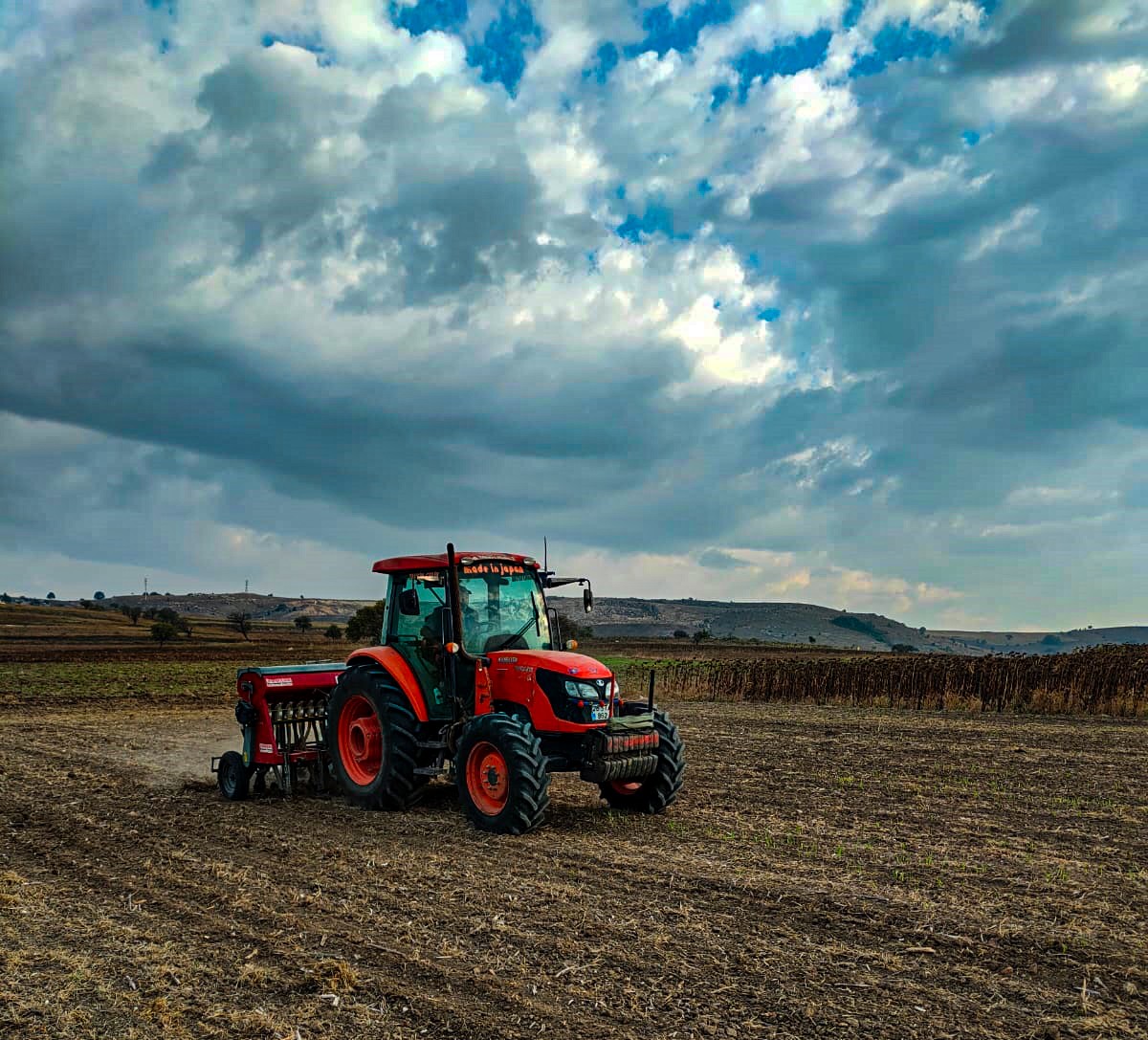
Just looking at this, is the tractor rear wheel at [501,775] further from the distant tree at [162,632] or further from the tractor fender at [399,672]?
the distant tree at [162,632]

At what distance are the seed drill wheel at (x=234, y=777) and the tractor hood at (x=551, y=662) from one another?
11.8 feet

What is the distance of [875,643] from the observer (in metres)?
146

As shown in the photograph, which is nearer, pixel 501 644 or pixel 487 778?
pixel 487 778

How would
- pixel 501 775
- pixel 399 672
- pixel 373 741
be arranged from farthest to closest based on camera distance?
pixel 373 741, pixel 399 672, pixel 501 775

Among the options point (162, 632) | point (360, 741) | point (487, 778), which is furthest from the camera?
point (162, 632)

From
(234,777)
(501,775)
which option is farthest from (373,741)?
(501,775)

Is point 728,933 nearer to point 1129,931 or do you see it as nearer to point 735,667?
point 1129,931

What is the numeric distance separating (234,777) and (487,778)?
12.4 ft

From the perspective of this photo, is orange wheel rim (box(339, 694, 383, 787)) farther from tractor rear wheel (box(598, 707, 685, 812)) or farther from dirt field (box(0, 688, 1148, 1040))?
tractor rear wheel (box(598, 707, 685, 812))

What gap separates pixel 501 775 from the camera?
9.48 m

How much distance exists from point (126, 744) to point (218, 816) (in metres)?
7.34

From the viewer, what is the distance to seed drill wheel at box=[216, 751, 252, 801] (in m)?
11.6

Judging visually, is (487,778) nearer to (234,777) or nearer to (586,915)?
(586,915)

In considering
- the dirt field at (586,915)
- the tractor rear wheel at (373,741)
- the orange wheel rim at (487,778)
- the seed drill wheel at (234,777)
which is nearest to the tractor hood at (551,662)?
the orange wheel rim at (487,778)
